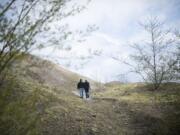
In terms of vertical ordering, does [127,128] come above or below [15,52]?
below

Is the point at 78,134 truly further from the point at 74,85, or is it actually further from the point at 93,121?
the point at 74,85

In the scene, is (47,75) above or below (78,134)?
above

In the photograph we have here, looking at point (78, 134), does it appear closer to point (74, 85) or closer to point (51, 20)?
point (51, 20)

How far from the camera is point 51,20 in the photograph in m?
8.45

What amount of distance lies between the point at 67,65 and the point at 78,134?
5638 mm

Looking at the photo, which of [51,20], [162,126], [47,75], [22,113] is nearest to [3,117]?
[22,113]

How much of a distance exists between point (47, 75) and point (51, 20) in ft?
70.4

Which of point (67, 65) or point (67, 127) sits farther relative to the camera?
point (67, 127)

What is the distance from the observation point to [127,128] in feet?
50.4

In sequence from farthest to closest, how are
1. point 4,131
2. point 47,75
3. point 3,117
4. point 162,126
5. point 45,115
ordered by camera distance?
point 47,75 → point 162,126 → point 45,115 → point 4,131 → point 3,117

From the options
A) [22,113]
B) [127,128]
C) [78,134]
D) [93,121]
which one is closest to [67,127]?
[78,134]

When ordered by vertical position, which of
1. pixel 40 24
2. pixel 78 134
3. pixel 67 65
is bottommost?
pixel 78 134

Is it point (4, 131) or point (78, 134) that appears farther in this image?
point (78, 134)

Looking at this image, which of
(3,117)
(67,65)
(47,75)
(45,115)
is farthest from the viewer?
(47,75)
